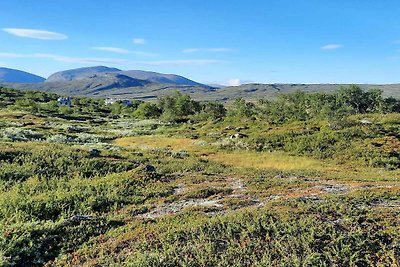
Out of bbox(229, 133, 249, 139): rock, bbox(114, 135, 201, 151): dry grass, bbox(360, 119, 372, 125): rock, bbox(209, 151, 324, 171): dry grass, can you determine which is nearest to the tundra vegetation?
bbox(209, 151, 324, 171): dry grass

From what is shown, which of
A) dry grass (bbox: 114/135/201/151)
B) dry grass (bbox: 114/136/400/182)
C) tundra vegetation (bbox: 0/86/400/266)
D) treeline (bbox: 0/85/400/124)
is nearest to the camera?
tundra vegetation (bbox: 0/86/400/266)

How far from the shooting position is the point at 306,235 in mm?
14805

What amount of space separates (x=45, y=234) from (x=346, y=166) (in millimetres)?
38415

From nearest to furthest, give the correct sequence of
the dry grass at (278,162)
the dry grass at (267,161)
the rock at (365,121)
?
the dry grass at (278,162) → the dry grass at (267,161) → the rock at (365,121)

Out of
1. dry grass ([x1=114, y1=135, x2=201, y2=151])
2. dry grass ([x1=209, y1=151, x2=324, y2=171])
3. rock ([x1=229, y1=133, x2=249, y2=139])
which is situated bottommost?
dry grass ([x1=114, y1=135, x2=201, y2=151])

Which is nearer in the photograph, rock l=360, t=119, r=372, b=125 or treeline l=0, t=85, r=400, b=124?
rock l=360, t=119, r=372, b=125

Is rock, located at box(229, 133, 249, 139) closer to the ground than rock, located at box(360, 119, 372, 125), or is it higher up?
closer to the ground

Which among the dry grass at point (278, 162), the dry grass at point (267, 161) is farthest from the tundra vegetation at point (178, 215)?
the dry grass at point (267, 161)

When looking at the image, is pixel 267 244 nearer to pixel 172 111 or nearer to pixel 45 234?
pixel 45 234

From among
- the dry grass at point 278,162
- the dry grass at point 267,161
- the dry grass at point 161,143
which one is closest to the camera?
the dry grass at point 278,162

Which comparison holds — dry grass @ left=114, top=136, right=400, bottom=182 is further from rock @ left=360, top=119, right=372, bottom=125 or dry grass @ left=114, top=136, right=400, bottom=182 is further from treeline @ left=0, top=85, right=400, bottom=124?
treeline @ left=0, top=85, right=400, bottom=124

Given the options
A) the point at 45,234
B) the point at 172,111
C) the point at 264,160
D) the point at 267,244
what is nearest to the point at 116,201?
the point at 45,234

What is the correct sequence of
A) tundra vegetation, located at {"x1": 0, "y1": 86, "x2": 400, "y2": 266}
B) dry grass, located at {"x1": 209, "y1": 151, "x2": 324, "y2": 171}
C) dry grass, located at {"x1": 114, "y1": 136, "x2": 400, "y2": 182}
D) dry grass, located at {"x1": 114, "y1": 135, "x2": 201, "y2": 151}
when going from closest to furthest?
tundra vegetation, located at {"x1": 0, "y1": 86, "x2": 400, "y2": 266} < dry grass, located at {"x1": 114, "y1": 136, "x2": 400, "y2": 182} < dry grass, located at {"x1": 209, "y1": 151, "x2": 324, "y2": 171} < dry grass, located at {"x1": 114, "y1": 135, "x2": 201, "y2": 151}

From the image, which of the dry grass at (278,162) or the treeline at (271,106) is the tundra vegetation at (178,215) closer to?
the dry grass at (278,162)
